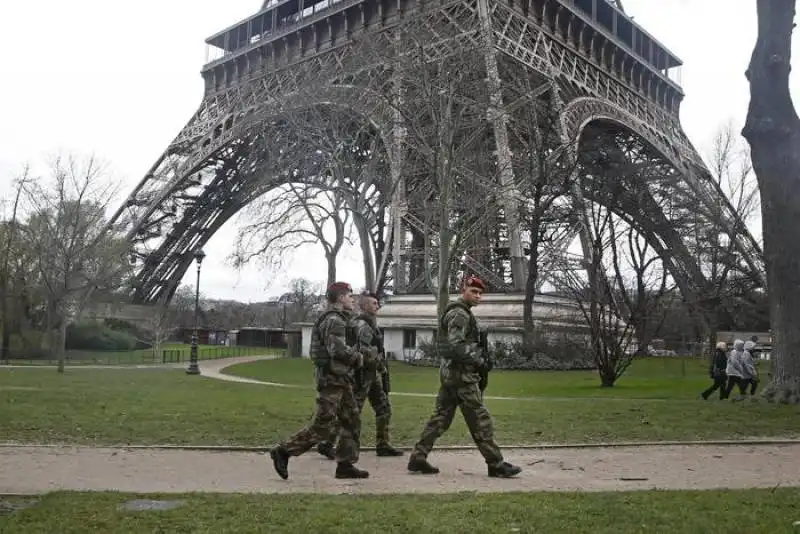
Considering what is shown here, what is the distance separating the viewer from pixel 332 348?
7.71 m

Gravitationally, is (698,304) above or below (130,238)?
below

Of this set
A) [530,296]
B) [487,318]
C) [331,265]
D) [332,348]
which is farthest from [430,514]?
[487,318]

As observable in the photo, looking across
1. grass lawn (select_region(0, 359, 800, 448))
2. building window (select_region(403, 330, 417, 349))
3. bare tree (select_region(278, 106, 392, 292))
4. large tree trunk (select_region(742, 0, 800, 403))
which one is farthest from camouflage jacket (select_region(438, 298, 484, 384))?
building window (select_region(403, 330, 417, 349))

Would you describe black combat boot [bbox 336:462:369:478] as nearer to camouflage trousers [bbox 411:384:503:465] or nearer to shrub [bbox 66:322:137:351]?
camouflage trousers [bbox 411:384:503:465]

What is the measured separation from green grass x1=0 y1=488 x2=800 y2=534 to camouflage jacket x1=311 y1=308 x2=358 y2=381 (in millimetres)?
1583

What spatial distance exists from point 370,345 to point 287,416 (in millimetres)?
4666

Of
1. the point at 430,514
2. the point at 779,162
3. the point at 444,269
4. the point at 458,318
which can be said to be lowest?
the point at 430,514

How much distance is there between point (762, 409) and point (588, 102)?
30.3m

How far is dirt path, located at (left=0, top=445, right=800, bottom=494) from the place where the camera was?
282 inches

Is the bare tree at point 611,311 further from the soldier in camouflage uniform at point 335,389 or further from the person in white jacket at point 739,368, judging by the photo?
the soldier in camouflage uniform at point 335,389

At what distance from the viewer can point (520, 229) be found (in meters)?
32.9

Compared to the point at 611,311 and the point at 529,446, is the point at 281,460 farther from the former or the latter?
the point at 611,311

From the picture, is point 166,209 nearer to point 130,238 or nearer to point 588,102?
point 130,238

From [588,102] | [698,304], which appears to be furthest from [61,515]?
[588,102]
